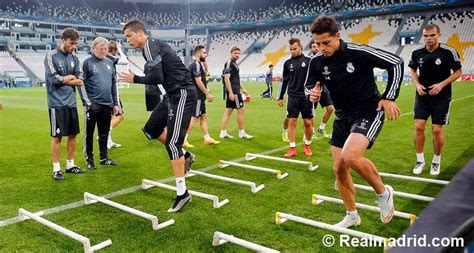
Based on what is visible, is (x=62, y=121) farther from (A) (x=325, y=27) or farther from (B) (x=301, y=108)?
(A) (x=325, y=27)

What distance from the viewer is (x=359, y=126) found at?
386 cm

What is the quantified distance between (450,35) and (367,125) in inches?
1789

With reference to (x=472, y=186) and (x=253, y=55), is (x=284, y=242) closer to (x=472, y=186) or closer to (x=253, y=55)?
(x=472, y=186)

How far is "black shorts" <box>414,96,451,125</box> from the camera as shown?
604 centimetres

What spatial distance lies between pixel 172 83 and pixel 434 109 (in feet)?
13.1

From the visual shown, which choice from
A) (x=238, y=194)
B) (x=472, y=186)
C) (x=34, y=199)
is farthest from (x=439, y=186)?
(x=34, y=199)

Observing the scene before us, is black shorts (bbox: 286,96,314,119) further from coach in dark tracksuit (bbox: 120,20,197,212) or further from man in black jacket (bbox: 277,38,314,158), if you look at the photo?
coach in dark tracksuit (bbox: 120,20,197,212)

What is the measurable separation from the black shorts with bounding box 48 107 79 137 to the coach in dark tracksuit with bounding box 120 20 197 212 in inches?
82.9

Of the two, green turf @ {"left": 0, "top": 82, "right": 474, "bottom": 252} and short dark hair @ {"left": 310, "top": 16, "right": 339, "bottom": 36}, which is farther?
green turf @ {"left": 0, "top": 82, "right": 474, "bottom": 252}

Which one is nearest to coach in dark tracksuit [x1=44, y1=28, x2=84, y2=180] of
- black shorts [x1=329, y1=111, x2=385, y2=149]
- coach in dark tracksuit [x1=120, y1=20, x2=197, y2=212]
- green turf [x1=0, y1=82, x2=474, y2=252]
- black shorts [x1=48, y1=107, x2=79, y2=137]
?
black shorts [x1=48, y1=107, x2=79, y2=137]

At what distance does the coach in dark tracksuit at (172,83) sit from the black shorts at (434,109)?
11.7 feet

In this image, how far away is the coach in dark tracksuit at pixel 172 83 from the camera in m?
4.70

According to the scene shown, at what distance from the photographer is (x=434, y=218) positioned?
2857 mm

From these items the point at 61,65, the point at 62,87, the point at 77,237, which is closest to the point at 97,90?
the point at 62,87
